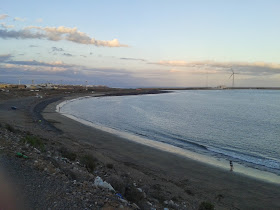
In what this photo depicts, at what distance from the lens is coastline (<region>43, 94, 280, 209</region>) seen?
40.0 feet

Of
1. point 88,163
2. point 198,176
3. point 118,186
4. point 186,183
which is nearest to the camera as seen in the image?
point 118,186

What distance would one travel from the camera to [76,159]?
13164 millimetres

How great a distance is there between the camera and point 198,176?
49.5 feet

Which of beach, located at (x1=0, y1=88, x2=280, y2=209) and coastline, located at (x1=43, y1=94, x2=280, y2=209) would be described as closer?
beach, located at (x1=0, y1=88, x2=280, y2=209)

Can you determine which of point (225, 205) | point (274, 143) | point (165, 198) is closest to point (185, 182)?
point (225, 205)

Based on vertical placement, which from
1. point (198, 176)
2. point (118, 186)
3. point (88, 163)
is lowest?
point (198, 176)

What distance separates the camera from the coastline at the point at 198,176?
1218cm

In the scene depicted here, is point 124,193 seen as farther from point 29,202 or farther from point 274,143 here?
point 274,143

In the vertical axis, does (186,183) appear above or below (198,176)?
above

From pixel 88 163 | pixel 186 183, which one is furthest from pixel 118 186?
pixel 186 183

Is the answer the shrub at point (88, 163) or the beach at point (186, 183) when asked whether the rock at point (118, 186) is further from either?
the shrub at point (88, 163)

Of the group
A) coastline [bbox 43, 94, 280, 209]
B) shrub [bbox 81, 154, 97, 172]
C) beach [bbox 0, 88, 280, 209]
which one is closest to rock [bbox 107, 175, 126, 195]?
beach [bbox 0, 88, 280, 209]

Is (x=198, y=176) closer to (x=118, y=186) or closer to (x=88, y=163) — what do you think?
(x=88, y=163)

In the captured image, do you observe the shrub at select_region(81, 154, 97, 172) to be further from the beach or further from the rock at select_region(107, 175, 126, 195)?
the rock at select_region(107, 175, 126, 195)
